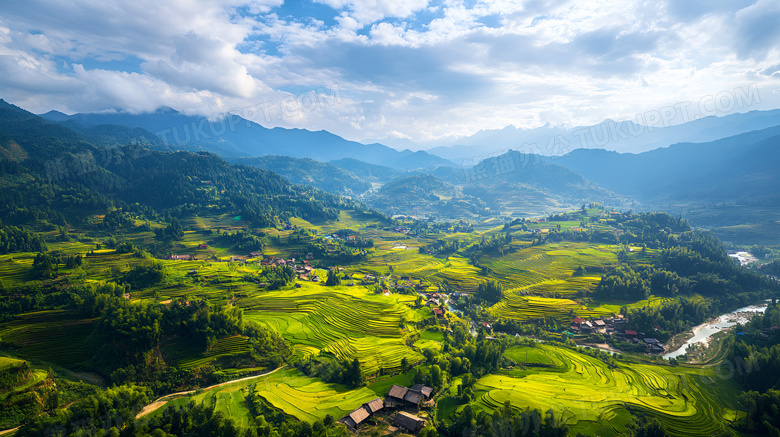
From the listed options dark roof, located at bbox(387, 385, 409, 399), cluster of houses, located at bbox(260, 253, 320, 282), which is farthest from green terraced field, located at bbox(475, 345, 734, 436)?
cluster of houses, located at bbox(260, 253, 320, 282)

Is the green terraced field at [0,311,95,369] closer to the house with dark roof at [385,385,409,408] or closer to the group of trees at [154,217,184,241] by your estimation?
the house with dark roof at [385,385,409,408]

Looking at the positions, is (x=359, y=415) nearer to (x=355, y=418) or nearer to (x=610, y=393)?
(x=355, y=418)

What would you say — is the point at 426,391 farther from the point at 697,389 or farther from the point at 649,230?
the point at 649,230

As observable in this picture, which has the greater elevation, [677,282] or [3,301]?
[3,301]

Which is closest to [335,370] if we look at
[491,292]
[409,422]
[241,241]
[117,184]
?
[409,422]

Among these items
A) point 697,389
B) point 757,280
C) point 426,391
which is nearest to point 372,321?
point 426,391

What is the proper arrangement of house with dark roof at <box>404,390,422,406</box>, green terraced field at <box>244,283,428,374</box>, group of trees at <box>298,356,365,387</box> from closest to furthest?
house with dark roof at <box>404,390,422,406</box> < group of trees at <box>298,356,365,387</box> < green terraced field at <box>244,283,428,374</box>

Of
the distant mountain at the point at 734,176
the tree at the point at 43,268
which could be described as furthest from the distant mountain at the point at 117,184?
the distant mountain at the point at 734,176

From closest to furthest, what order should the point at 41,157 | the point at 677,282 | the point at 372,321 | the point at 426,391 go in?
1. the point at 426,391
2. the point at 372,321
3. the point at 677,282
4. the point at 41,157
